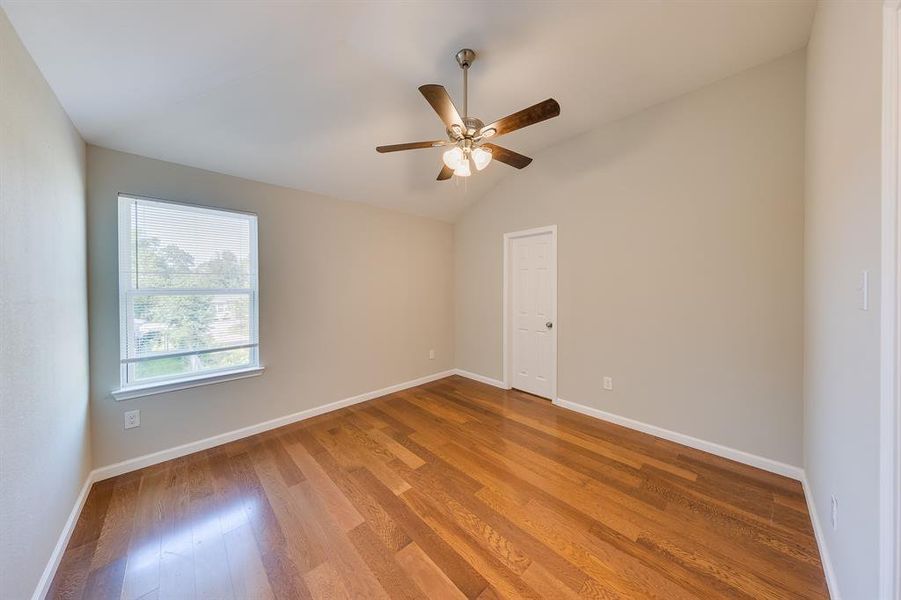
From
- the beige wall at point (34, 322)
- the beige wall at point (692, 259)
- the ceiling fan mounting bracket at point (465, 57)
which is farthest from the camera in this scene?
the beige wall at point (692, 259)

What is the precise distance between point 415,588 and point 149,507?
1.79 meters

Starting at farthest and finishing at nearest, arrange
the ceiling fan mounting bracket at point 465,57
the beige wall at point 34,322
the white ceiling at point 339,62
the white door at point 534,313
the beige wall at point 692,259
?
the white door at point 534,313, the beige wall at point 692,259, the ceiling fan mounting bracket at point 465,57, the white ceiling at point 339,62, the beige wall at point 34,322

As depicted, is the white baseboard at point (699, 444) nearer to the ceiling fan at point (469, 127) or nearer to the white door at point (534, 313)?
the white door at point (534, 313)

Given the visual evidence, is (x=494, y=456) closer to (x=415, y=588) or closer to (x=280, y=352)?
(x=415, y=588)

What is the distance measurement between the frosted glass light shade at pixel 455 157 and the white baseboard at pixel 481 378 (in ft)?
9.51

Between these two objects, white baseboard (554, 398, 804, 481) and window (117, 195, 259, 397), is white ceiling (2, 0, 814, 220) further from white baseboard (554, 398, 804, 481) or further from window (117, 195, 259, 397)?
white baseboard (554, 398, 804, 481)

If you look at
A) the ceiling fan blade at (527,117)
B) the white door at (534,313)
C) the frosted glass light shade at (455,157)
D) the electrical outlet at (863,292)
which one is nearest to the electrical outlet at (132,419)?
the frosted glass light shade at (455,157)

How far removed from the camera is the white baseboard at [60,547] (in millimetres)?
1335

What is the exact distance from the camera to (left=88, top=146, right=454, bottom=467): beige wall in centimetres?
218

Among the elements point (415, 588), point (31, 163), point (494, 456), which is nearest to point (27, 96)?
point (31, 163)

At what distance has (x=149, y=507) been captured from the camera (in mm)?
1906

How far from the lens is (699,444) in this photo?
2.49 meters

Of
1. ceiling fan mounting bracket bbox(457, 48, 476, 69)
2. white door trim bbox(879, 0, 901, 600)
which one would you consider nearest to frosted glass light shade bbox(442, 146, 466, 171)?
ceiling fan mounting bracket bbox(457, 48, 476, 69)

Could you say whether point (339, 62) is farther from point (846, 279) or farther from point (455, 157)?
point (846, 279)
